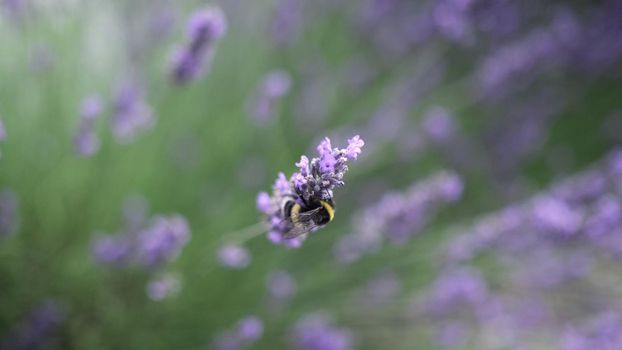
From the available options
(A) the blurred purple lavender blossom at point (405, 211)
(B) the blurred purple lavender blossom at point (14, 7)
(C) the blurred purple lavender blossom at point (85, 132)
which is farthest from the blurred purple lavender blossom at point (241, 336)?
(B) the blurred purple lavender blossom at point (14, 7)

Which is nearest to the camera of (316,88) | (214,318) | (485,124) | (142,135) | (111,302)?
(111,302)

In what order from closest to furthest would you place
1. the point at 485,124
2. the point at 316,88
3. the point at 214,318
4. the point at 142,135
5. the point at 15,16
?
the point at 15,16 < the point at 214,318 < the point at 142,135 < the point at 316,88 < the point at 485,124

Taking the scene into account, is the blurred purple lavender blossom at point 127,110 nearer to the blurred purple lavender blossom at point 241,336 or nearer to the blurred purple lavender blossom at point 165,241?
the blurred purple lavender blossom at point 165,241

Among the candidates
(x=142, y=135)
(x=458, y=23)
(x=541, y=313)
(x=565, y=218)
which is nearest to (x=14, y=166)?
(x=142, y=135)

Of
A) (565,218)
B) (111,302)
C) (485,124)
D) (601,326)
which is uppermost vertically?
(485,124)

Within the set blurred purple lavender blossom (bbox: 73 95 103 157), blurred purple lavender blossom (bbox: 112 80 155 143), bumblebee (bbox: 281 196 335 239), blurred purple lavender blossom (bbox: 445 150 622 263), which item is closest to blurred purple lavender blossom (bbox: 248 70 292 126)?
blurred purple lavender blossom (bbox: 112 80 155 143)

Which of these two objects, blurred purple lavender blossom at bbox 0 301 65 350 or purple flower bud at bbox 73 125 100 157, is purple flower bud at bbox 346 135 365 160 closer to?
purple flower bud at bbox 73 125 100 157

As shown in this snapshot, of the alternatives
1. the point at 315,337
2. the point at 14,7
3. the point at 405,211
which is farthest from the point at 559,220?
the point at 14,7

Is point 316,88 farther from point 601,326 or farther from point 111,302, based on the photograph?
point 601,326
